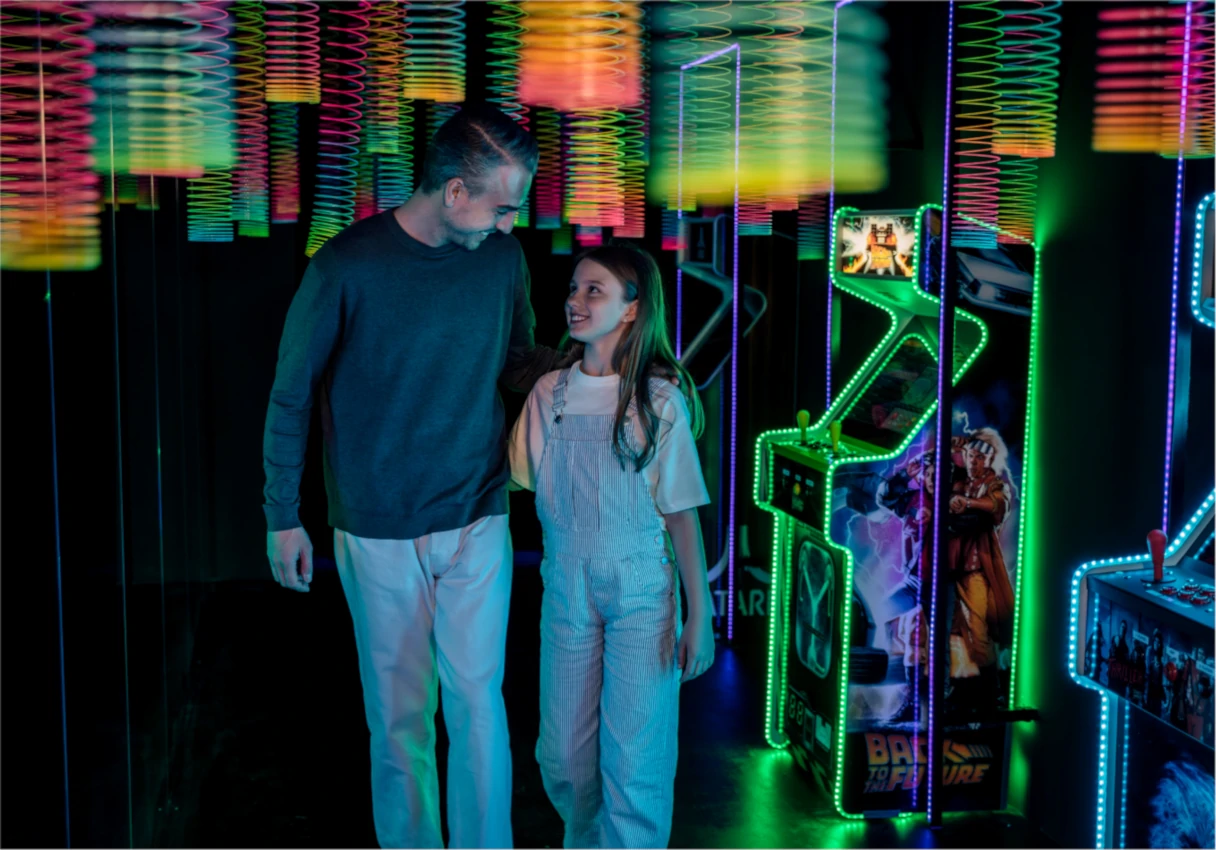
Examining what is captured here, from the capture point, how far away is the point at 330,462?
303 cm

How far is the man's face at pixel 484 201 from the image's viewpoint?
2.81m

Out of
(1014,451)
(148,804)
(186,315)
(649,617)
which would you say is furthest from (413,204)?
(186,315)

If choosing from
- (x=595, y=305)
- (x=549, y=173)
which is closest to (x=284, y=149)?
(x=549, y=173)

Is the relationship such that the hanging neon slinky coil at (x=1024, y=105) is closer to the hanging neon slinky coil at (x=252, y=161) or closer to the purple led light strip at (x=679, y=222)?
the purple led light strip at (x=679, y=222)

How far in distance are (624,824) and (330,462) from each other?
118 centimetres

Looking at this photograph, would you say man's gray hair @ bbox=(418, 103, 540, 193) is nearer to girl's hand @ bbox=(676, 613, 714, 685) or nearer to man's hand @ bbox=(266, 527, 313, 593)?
man's hand @ bbox=(266, 527, 313, 593)

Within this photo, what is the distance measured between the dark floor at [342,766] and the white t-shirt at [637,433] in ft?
4.16

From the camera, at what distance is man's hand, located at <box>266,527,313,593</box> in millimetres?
2912

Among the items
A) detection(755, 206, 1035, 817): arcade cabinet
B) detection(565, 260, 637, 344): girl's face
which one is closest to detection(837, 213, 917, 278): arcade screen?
detection(755, 206, 1035, 817): arcade cabinet

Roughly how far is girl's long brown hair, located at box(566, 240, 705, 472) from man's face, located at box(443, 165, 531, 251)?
11.6 inches

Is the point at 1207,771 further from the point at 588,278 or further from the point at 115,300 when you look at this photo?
the point at 115,300

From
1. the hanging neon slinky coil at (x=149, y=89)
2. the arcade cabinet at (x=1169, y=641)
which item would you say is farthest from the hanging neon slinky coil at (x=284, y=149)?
the arcade cabinet at (x=1169, y=641)

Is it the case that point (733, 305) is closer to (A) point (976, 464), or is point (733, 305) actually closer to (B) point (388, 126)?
(B) point (388, 126)

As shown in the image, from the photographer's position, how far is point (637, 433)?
300 cm
